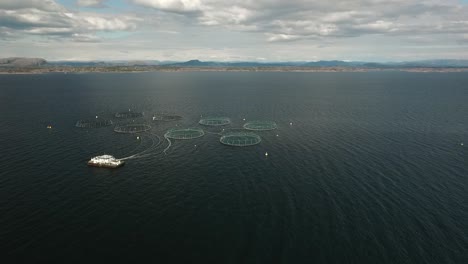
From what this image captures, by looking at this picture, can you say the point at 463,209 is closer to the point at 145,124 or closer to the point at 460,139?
the point at 460,139

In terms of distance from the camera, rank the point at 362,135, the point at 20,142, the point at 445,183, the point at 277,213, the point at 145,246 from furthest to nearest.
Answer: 1. the point at 362,135
2. the point at 20,142
3. the point at 445,183
4. the point at 277,213
5. the point at 145,246

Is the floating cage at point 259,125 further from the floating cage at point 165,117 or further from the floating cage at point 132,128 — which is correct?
the floating cage at point 132,128

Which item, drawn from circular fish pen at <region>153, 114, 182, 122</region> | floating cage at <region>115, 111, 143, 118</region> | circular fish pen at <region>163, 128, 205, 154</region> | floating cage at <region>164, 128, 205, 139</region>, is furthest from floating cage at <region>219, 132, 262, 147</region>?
floating cage at <region>115, 111, 143, 118</region>

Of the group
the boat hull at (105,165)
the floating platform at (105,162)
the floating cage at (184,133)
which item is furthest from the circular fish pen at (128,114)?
the boat hull at (105,165)

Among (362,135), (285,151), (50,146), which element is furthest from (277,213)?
(50,146)

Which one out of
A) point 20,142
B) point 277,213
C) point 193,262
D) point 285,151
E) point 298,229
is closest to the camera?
point 193,262

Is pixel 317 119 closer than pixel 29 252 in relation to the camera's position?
No

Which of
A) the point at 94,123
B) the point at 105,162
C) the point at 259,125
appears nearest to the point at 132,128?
the point at 94,123
